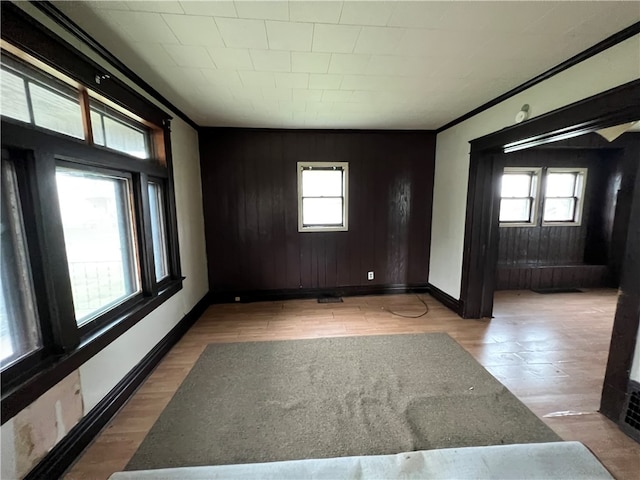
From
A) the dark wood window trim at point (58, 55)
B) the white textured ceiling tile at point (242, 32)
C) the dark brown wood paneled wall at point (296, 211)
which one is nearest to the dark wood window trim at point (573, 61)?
the dark brown wood paneled wall at point (296, 211)

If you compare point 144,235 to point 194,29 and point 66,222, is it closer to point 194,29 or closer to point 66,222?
point 66,222

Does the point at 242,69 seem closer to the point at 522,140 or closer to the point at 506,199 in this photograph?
the point at 522,140

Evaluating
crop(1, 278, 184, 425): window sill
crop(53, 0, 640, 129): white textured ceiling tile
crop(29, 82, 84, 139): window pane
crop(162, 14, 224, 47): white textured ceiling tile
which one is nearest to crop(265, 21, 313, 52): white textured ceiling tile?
crop(53, 0, 640, 129): white textured ceiling tile

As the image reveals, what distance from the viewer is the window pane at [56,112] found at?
136 cm

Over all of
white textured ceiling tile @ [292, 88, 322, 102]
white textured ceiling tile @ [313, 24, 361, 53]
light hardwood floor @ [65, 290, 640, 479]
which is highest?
white textured ceiling tile @ [292, 88, 322, 102]

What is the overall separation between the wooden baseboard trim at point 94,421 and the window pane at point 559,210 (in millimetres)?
6138

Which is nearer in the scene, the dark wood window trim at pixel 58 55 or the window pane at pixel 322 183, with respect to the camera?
the dark wood window trim at pixel 58 55

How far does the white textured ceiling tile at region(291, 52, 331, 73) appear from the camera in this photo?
1833 millimetres

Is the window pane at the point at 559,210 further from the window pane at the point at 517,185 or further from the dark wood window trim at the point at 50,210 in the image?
the dark wood window trim at the point at 50,210

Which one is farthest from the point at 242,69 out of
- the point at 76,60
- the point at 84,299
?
the point at 84,299

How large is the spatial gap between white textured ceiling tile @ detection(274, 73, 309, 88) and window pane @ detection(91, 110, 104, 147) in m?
1.34

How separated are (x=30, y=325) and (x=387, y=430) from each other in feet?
7.00

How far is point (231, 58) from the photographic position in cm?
187

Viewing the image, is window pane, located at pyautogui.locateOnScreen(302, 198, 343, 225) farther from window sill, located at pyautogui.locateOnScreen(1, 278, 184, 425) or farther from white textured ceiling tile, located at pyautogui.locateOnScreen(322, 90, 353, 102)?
window sill, located at pyautogui.locateOnScreen(1, 278, 184, 425)
